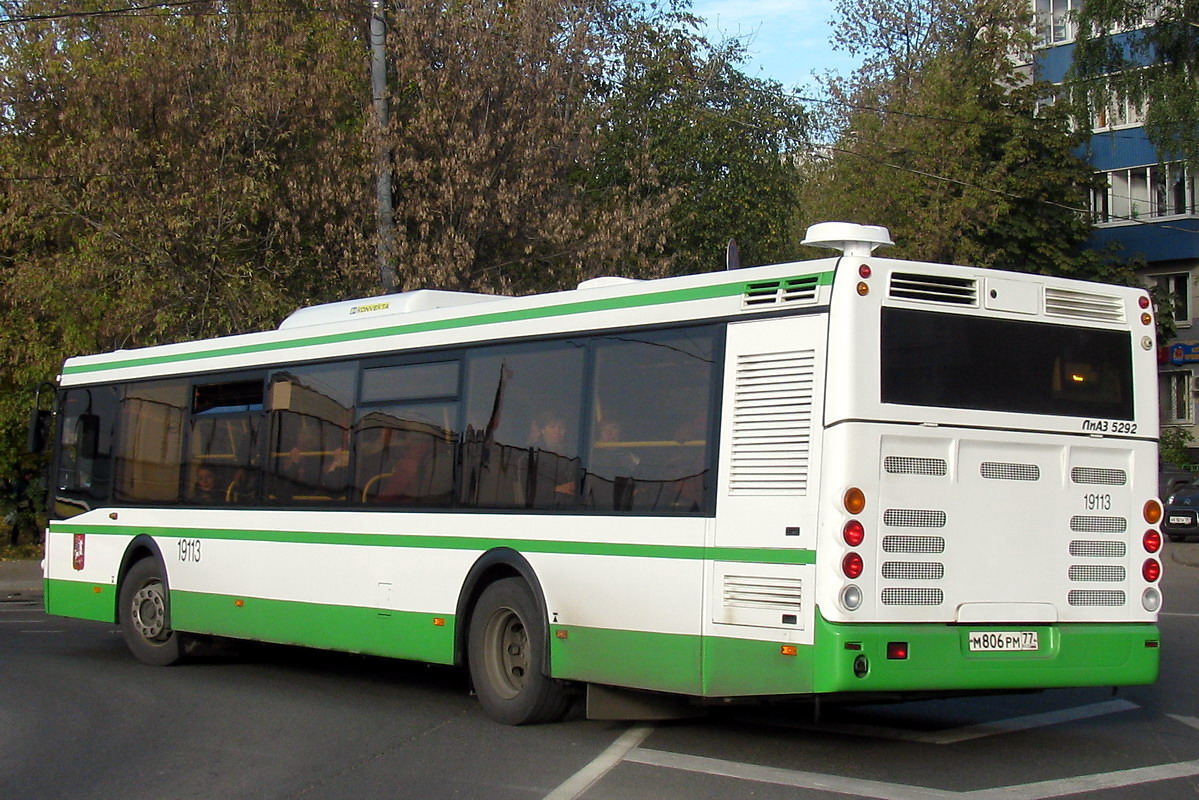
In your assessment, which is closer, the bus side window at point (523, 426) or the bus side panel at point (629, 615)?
the bus side panel at point (629, 615)

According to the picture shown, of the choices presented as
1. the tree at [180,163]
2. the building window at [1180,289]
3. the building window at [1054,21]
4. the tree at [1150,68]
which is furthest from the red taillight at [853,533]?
the building window at [1054,21]

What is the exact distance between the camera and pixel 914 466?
800cm

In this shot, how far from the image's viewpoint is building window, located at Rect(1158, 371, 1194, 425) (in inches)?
1831

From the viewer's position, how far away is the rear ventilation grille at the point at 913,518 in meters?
7.89

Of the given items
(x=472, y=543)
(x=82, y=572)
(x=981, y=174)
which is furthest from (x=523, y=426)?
(x=981, y=174)

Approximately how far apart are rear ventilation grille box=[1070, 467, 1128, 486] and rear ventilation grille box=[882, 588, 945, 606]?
118 centimetres

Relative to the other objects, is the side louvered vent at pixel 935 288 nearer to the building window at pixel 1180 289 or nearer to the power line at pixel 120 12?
the power line at pixel 120 12

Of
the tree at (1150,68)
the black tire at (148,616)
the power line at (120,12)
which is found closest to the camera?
the black tire at (148,616)

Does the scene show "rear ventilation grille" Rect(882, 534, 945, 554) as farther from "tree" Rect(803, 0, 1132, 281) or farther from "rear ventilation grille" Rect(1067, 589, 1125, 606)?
"tree" Rect(803, 0, 1132, 281)

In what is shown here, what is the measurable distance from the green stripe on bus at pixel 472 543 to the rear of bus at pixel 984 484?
1.65 ft

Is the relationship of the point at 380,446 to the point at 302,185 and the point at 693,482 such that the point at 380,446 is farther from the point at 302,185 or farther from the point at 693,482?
the point at 302,185

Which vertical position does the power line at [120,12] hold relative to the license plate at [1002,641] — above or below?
above

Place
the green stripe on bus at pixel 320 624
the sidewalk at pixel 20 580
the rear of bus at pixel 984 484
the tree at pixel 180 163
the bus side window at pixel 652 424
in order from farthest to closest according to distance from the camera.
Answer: the sidewalk at pixel 20 580 → the tree at pixel 180 163 → the green stripe on bus at pixel 320 624 → the bus side window at pixel 652 424 → the rear of bus at pixel 984 484

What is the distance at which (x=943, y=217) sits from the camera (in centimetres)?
3819
